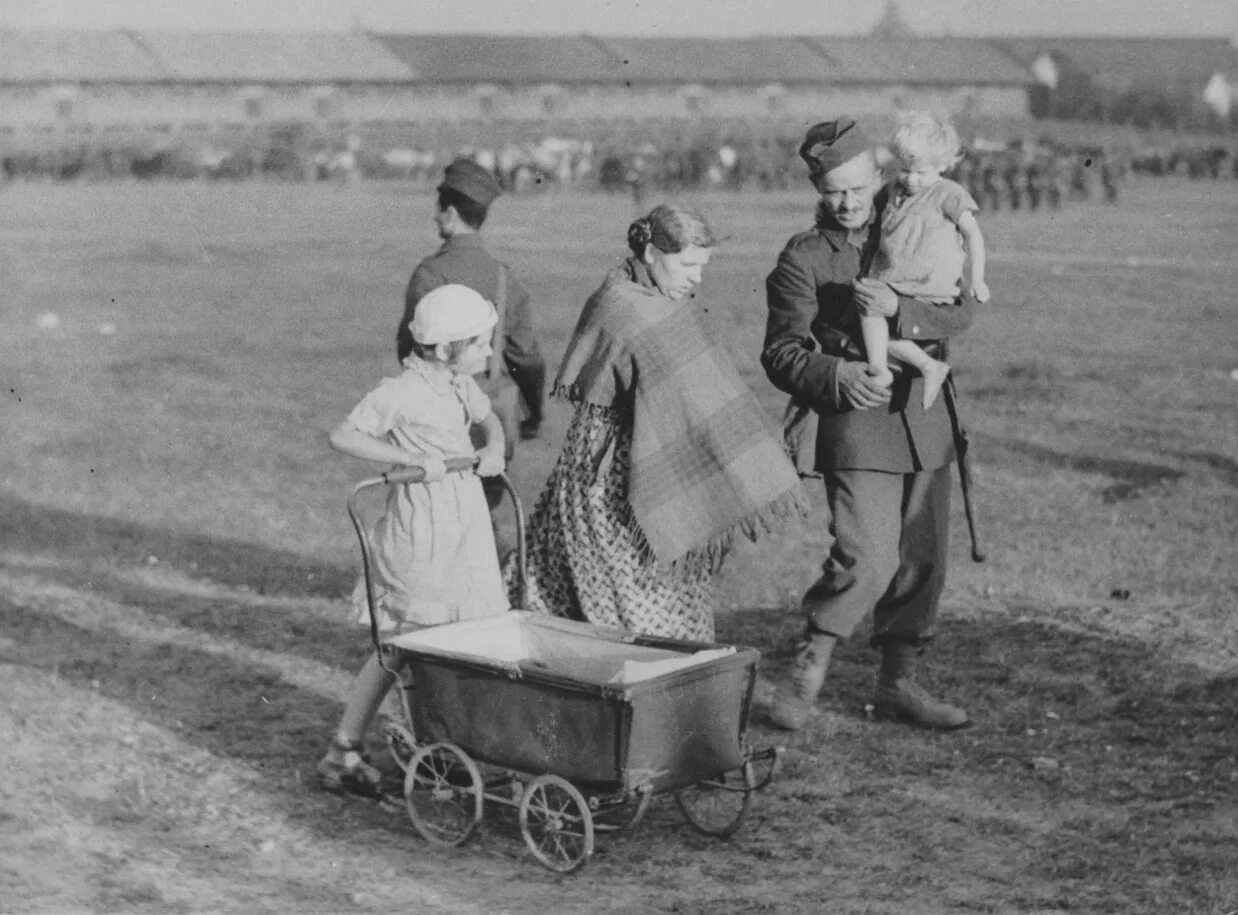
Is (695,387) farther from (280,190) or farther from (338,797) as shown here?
(280,190)

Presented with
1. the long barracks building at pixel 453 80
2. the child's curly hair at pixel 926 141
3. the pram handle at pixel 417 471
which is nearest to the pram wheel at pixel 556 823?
the pram handle at pixel 417 471

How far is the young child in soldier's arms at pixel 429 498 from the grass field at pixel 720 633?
42 cm

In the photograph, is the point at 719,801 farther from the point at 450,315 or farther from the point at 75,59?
the point at 75,59

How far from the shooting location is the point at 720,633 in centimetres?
782

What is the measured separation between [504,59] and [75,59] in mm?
19709

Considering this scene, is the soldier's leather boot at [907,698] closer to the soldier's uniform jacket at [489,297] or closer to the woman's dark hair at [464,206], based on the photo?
the soldier's uniform jacket at [489,297]

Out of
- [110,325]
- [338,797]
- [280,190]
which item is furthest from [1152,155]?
[338,797]

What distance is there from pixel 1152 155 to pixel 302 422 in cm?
4432

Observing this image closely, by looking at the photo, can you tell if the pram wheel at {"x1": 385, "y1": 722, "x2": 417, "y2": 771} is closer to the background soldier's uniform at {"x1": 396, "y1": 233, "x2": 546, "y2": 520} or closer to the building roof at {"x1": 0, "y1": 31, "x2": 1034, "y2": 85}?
the background soldier's uniform at {"x1": 396, "y1": 233, "x2": 546, "y2": 520}

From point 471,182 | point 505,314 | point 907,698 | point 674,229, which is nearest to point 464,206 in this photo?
point 471,182

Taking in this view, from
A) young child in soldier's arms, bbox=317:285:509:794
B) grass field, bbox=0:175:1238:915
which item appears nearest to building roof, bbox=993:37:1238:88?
grass field, bbox=0:175:1238:915

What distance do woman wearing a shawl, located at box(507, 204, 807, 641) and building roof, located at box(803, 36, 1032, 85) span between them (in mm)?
82526

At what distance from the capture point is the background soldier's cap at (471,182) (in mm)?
6719

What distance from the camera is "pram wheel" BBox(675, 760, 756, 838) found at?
5133 mm
